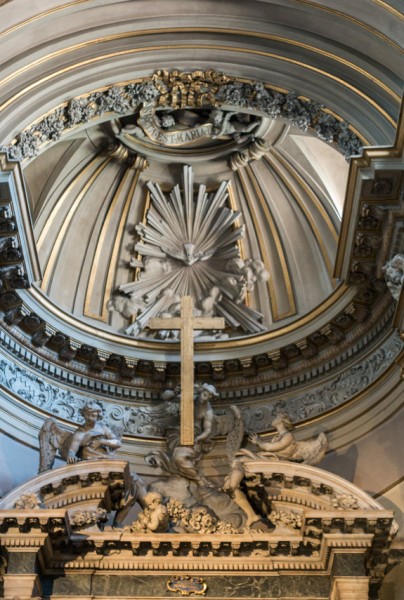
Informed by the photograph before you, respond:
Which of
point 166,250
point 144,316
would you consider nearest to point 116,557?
point 144,316

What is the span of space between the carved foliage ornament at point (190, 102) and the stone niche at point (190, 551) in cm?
427

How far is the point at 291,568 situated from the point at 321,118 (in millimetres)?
5529

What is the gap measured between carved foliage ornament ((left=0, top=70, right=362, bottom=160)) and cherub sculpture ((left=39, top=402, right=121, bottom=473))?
11.0 feet

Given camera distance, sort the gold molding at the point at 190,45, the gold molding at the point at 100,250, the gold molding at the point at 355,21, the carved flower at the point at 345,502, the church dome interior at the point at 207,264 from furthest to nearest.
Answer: the gold molding at the point at 100,250
the gold molding at the point at 190,45
the gold molding at the point at 355,21
the church dome interior at the point at 207,264
the carved flower at the point at 345,502

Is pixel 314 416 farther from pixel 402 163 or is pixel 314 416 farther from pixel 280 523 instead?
pixel 402 163

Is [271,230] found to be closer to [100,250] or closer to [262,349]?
[262,349]

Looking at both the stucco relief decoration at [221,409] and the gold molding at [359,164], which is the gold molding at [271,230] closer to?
the stucco relief decoration at [221,409]

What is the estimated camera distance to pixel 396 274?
1069 centimetres

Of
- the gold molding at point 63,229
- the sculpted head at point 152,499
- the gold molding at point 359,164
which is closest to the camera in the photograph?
the gold molding at point 359,164

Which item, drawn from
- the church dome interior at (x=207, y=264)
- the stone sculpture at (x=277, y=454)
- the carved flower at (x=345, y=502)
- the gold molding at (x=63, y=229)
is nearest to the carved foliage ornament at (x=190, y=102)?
the church dome interior at (x=207, y=264)

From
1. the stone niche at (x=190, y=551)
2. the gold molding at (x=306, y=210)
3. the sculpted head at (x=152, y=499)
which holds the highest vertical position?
the gold molding at (x=306, y=210)

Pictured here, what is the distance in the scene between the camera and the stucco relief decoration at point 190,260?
14.7 metres

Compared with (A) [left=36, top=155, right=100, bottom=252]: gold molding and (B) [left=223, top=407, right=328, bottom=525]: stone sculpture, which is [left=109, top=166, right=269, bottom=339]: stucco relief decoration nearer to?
(A) [left=36, top=155, right=100, bottom=252]: gold molding

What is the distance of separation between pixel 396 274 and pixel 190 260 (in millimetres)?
4808
